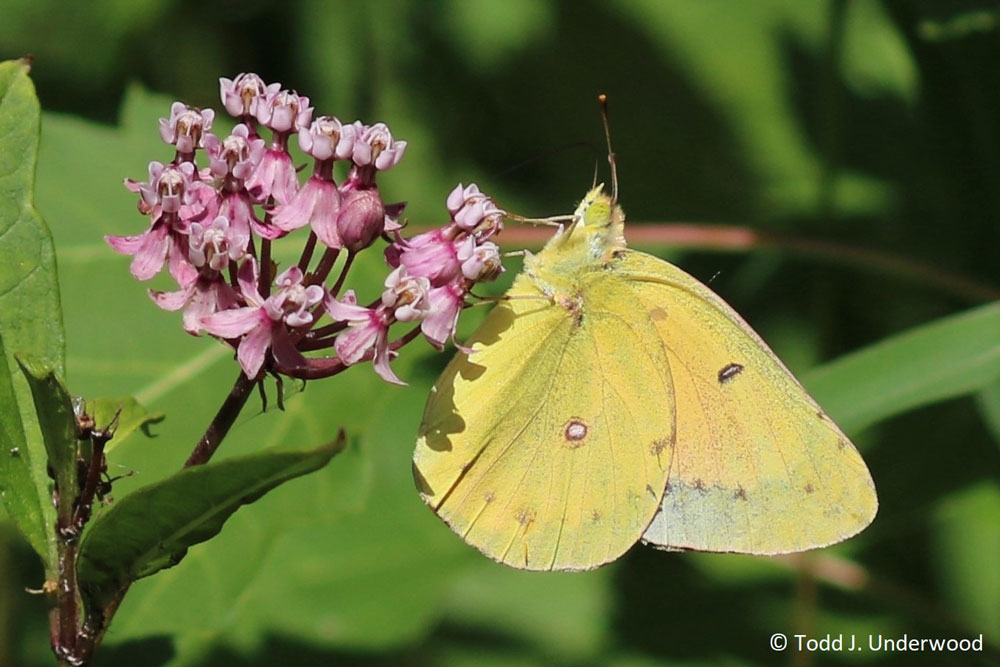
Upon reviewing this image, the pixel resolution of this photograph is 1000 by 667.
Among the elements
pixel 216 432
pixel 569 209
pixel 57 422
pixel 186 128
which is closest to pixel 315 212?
pixel 186 128

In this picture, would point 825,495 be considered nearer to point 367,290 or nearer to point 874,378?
point 874,378

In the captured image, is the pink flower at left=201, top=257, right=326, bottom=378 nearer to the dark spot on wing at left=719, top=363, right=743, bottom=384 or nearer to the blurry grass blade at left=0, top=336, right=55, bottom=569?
the blurry grass blade at left=0, top=336, right=55, bottom=569

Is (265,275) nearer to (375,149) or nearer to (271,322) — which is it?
(271,322)

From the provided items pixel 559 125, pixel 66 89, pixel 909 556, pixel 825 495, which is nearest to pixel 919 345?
pixel 825 495

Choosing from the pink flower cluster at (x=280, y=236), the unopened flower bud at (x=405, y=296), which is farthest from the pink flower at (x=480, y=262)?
the unopened flower bud at (x=405, y=296)

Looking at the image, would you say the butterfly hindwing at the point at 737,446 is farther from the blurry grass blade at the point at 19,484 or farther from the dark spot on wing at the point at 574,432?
the blurry grass blade at the point at 19,484

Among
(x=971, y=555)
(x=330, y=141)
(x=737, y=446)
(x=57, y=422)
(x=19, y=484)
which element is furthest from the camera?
(x=971, y=555)
